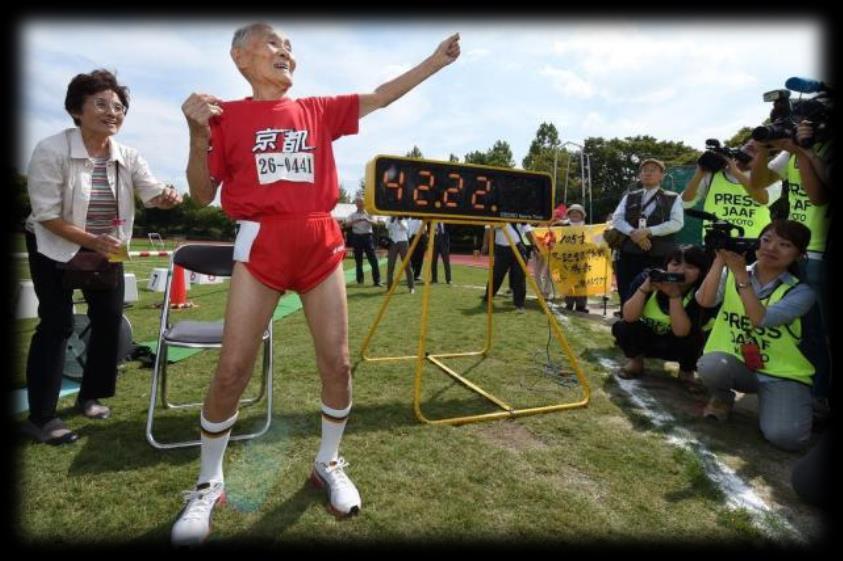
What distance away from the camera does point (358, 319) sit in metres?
6.90

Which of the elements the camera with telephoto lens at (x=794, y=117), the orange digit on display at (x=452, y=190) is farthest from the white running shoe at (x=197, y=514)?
the camera with telephoto lens at (x=794, y=117)

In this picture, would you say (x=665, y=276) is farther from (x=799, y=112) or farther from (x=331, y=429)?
(x=331, y=429)

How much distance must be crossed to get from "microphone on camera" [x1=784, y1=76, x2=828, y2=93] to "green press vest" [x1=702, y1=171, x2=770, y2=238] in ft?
7.86

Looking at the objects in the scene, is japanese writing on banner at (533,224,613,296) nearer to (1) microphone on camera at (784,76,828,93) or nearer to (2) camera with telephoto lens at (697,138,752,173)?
(2) camera with telephoto lens at (697,138,752,173)

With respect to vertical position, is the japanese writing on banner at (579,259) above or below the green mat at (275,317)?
above

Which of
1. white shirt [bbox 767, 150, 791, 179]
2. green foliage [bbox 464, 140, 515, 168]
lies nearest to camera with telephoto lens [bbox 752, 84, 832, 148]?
white shirt [bbox 767, 150, 791, 179]

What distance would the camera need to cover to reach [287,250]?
2.17 meters

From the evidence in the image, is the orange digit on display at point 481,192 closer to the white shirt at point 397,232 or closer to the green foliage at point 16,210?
the green foliage at point 16,210

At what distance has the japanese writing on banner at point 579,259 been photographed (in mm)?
8383

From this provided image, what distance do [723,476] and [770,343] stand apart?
1.16 m

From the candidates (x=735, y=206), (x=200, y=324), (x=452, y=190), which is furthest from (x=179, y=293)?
(x=735, y=206)

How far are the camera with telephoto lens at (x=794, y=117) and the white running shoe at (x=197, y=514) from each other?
3.73 m

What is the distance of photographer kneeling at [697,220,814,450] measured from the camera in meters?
3.04

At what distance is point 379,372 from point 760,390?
118 inches
